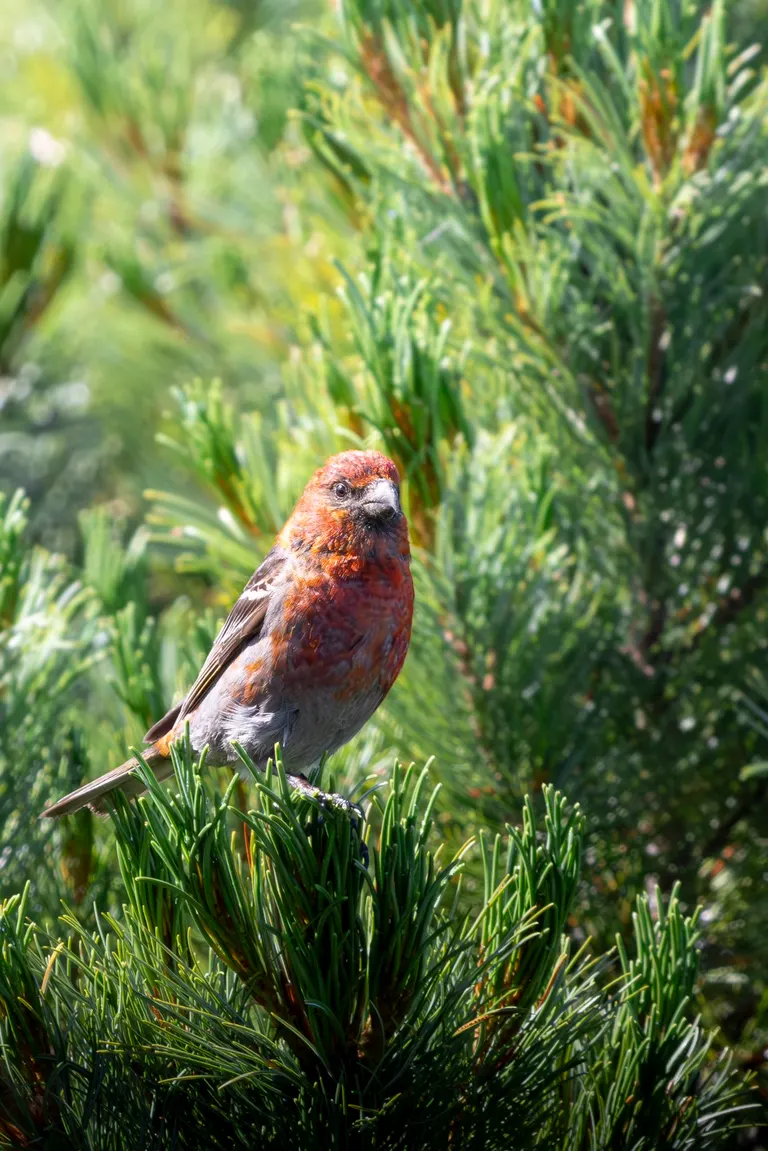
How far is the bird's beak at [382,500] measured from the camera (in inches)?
68.9

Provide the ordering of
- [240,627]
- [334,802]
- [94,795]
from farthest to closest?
[240,627] → [94,795] → [334,802]

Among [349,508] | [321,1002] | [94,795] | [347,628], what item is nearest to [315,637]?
[347,628]

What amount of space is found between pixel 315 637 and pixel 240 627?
150 millimetres

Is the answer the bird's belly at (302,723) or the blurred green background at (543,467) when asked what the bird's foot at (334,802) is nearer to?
the bird's belly at (302,723)

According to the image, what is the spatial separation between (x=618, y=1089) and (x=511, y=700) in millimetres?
655

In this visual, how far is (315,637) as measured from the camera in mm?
1813

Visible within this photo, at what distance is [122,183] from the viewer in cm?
359

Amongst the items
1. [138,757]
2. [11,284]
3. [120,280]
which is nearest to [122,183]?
[120,280]

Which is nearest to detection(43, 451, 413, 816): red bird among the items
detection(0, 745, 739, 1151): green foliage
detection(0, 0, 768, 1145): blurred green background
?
detection(0, 0, 768, 1145): blurred green background

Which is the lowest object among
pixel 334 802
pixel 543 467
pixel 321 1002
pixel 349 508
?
pixel 321 1002

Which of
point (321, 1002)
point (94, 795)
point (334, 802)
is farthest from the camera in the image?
point (94, 795)

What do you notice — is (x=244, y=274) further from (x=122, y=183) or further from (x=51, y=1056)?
(x=51, y=1056)

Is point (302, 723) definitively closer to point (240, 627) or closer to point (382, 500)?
point (240, 627)

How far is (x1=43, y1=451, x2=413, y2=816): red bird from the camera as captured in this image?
5.82 ft
